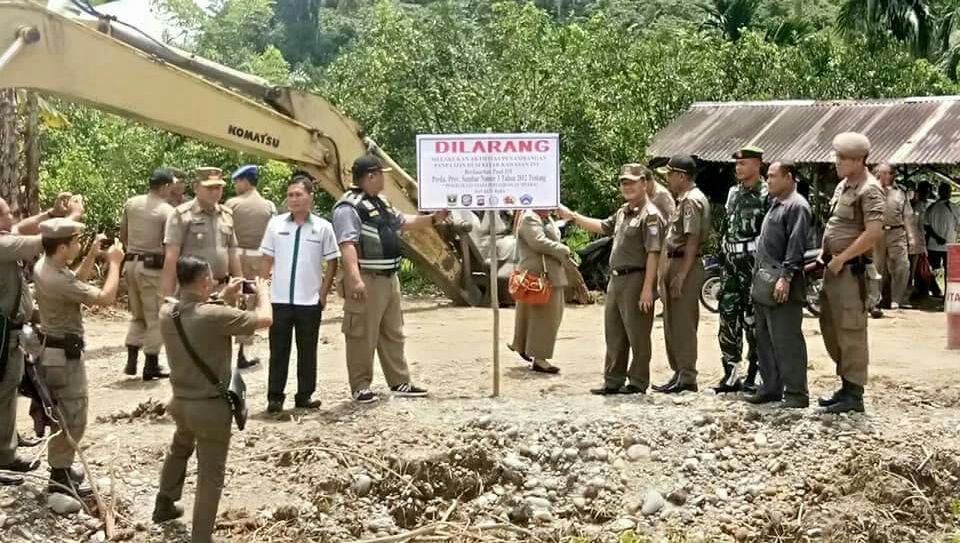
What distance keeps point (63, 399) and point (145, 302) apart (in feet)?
11.5

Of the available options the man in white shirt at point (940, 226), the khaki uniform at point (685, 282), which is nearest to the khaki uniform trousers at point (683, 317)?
the khaki uniform at point (685, 282)

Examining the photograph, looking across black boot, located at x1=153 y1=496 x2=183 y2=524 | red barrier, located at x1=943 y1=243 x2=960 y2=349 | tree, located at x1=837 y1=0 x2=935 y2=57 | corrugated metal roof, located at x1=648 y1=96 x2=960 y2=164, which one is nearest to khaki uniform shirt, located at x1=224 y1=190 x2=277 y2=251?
black boot, located at x1=153 y1=496 x2=183 y2=524

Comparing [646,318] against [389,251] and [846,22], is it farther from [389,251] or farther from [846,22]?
[846,22]

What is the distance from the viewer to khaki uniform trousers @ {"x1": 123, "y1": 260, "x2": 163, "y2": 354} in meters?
10.0

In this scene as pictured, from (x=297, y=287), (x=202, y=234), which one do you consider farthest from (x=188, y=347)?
(x=202, y=234)

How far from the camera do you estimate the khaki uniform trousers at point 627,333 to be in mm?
8867

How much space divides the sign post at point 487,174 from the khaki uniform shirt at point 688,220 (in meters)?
0.87

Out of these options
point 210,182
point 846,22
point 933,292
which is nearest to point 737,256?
point 210,182

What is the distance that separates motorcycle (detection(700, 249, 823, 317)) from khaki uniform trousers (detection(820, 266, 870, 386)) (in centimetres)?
13

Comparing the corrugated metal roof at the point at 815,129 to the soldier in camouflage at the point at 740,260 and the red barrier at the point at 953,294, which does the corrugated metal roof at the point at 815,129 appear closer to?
the red barrier at the point at 953,294

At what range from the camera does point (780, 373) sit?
8.22 m

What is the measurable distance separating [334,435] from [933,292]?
410 inches

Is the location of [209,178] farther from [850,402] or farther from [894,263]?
[894,263]

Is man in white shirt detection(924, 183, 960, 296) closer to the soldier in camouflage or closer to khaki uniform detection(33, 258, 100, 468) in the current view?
Answer: the soldier in camouflage
